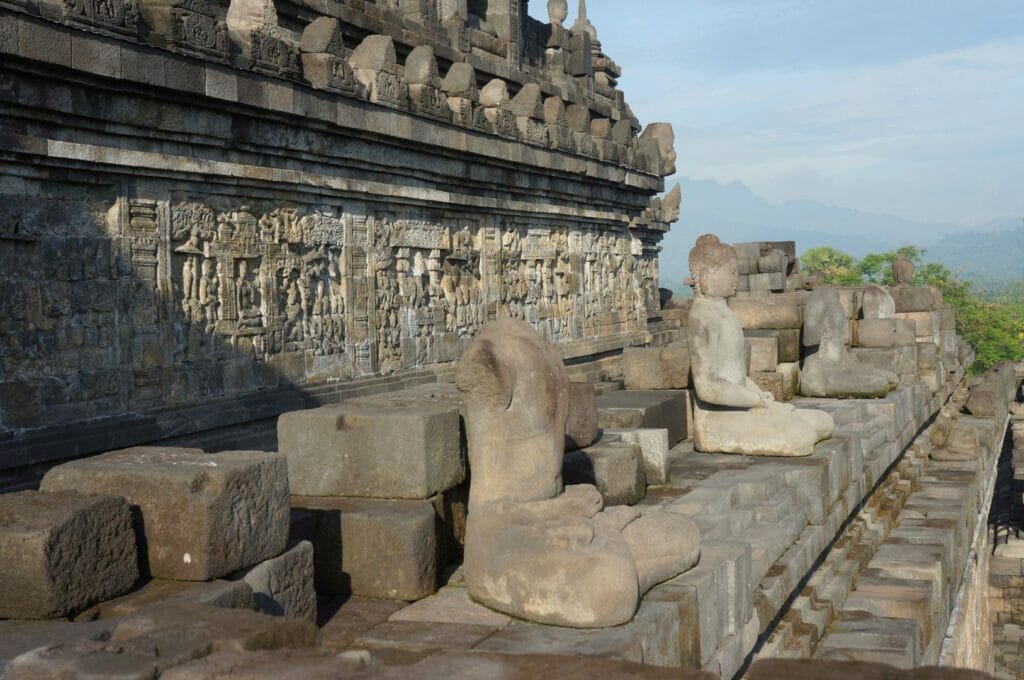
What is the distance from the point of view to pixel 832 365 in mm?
11219

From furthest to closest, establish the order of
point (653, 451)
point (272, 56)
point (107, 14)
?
point (272, 56), point (653, 451), point (107, 14)

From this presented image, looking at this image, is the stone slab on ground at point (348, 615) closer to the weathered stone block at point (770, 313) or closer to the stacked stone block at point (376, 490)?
the stacked stone block at point (376, 490)

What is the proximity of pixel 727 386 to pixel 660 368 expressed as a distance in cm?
162

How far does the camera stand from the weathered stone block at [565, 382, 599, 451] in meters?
6.23

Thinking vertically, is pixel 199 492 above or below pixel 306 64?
below

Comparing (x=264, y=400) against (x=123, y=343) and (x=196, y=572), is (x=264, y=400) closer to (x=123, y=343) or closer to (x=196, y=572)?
(x=123, y=343)

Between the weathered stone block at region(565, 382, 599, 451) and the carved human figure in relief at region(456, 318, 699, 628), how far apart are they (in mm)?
1476

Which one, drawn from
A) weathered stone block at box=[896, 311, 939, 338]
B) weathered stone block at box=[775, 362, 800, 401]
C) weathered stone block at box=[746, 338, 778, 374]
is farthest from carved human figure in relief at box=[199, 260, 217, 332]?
weathered stone block at box=[896, 311, 939, 338]

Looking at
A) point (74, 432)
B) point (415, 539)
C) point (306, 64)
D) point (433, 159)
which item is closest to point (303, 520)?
point (415, 539)

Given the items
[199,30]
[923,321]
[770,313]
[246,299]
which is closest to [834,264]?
[923,321]

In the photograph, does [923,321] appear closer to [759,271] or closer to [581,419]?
[759,271]

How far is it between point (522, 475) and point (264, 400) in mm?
4422

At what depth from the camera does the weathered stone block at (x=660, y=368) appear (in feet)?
30.2

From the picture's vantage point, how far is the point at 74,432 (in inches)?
266
